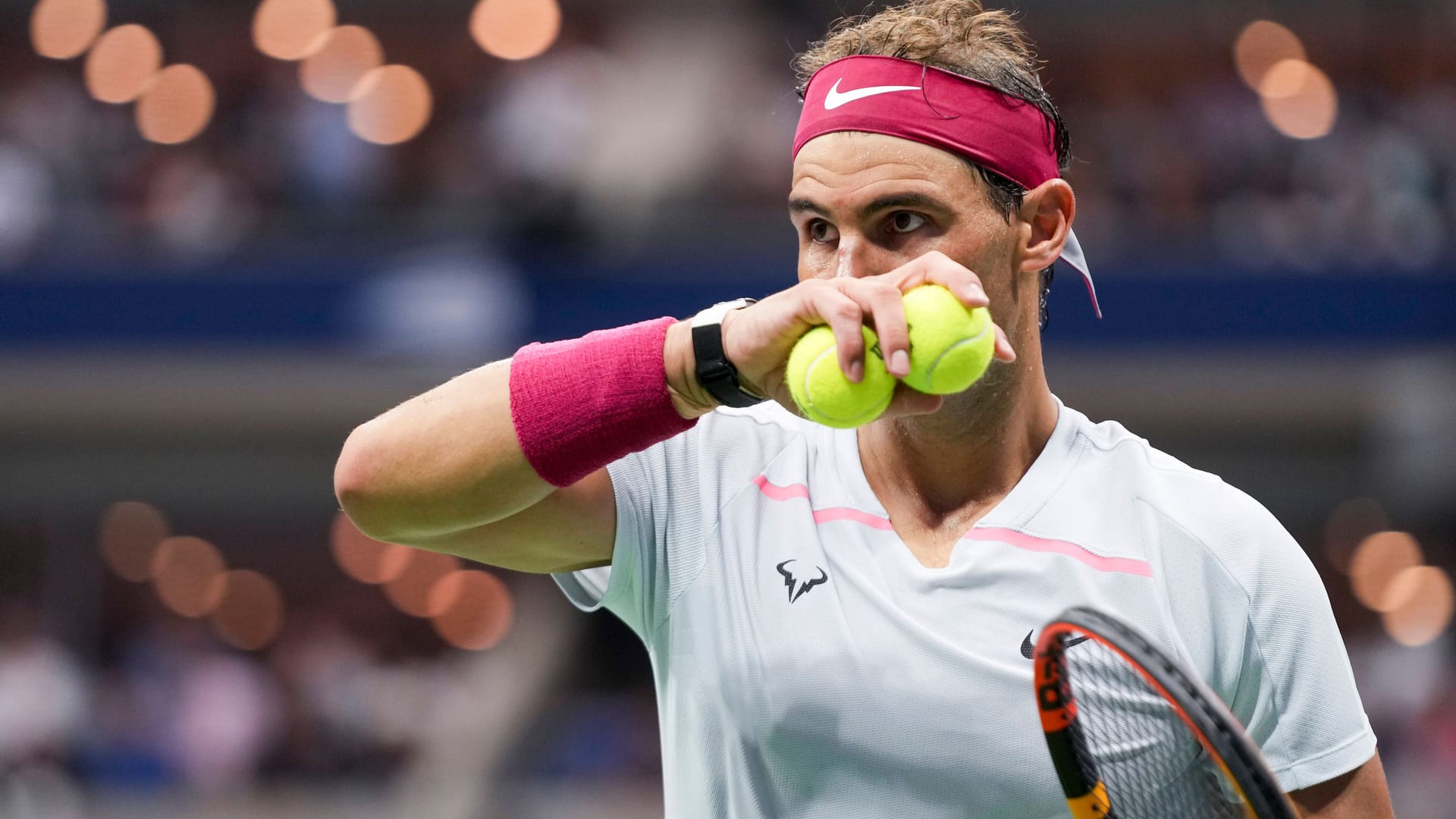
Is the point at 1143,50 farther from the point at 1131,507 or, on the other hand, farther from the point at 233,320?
the point at 1131,507

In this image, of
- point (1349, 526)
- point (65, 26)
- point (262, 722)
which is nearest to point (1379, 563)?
point (1349, 526)

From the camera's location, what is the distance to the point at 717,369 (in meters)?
2.39

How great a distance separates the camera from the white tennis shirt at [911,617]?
2.58m

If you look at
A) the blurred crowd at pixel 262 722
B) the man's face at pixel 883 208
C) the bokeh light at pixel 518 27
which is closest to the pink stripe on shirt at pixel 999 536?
the man's face at pixel 883 208

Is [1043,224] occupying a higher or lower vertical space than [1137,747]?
higher

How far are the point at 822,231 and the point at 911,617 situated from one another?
69 centimetres

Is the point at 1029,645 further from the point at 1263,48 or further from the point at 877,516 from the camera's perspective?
the point at 1263,48

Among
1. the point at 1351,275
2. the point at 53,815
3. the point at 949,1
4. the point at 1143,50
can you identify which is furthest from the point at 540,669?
the point at 949,1

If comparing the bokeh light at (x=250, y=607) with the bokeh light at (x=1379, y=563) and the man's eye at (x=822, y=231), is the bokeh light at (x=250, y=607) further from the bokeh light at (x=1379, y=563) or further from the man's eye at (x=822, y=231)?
the man's eye at (x=822, y=231)

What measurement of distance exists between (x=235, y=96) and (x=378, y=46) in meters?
2.88

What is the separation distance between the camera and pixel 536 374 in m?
2.53

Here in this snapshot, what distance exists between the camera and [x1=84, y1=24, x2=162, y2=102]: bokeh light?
14484 millimetres

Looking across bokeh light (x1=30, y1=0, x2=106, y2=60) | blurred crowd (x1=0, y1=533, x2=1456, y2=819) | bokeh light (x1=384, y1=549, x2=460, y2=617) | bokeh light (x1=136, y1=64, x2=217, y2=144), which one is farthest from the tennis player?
bokeh light (x1=30, y1=0, x2=106, y2=60)

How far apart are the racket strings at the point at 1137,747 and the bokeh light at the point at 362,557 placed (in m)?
14.3
